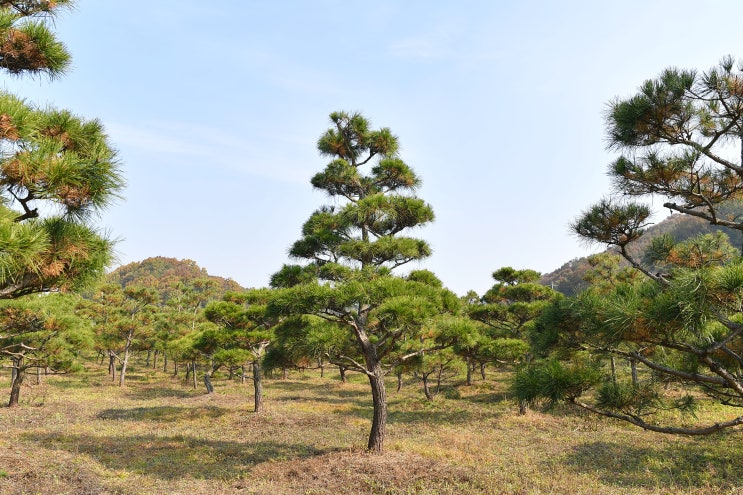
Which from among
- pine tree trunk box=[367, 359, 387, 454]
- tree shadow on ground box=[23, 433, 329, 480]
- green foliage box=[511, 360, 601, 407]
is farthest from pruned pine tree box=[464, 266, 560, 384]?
green foliage box=[511, 360, 601, 407]

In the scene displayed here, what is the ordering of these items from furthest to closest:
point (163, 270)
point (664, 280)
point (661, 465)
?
1. point (163, 270)
2. point (661, 465)
3. point (664, 280)

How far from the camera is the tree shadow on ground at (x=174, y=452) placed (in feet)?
29.8

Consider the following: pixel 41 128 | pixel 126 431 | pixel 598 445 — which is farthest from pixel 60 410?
pixel 598 445

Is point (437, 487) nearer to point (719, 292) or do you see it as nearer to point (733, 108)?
point (719, 292)

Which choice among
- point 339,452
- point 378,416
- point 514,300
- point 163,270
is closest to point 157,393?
point 339,452

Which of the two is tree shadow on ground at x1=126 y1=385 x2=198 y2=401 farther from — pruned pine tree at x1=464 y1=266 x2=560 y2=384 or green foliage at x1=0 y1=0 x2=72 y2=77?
green foliage at x1=0 y1=0 x2=72 y2=77

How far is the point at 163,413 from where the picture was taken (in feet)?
55.4

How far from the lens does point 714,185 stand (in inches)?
224

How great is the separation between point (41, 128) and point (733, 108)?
27.0 ft

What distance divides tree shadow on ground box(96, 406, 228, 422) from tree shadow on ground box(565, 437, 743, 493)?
545 inches

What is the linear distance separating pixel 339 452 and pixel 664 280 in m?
8.05

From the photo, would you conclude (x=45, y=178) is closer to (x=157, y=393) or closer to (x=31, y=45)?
(x=31, y=45)

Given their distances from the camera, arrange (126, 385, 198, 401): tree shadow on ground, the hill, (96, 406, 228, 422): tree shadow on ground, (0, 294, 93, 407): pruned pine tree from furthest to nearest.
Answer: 1. the hill
2. (126, 385, 198, 401): tree shadow on ground
3. (96, 406, 228, 422): tree shadow on ground
4. (0, 294, 93, 407): pruned pine tree

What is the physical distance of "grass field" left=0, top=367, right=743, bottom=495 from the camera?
25.3 ft
